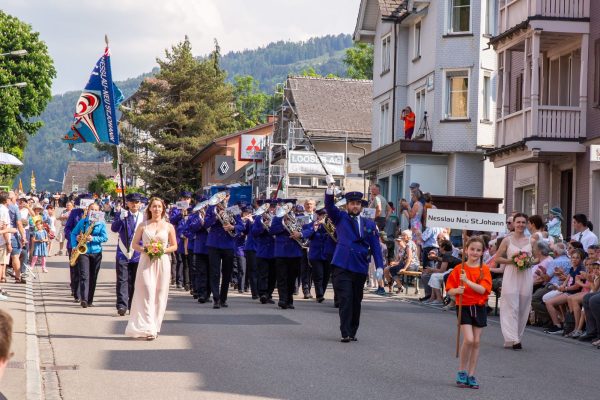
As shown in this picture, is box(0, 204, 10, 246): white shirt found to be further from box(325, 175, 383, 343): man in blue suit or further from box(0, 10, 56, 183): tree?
box(0, 10, 56, 183): tree

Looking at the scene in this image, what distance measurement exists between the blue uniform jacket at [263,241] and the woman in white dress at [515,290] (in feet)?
24.6

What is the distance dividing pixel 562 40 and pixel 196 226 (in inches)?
528

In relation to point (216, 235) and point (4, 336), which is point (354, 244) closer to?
point (216, 235)

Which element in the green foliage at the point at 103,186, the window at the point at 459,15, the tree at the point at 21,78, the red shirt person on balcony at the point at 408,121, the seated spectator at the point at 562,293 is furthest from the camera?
the green foliage at the point at 103,186

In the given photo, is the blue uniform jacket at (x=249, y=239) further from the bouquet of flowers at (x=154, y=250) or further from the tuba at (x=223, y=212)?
the bouquet of flowers at (x=154, y=250)

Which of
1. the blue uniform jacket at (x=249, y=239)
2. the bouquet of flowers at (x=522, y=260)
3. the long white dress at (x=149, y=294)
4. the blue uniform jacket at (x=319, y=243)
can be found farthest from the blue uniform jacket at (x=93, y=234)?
the bouquet of flowers at (x=522, y=260)

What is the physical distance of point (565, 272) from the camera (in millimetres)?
A: 18797

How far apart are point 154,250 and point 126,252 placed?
10.2 feet

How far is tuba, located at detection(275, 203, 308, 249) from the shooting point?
72.7 feet

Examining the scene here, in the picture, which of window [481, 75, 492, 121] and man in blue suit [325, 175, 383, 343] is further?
window [481, 75, 492, 121]

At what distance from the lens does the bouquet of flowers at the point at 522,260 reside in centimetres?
1576

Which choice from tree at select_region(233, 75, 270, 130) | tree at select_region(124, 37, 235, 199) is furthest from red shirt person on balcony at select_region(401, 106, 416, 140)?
tree at select_region(233, 75, 270, 130)

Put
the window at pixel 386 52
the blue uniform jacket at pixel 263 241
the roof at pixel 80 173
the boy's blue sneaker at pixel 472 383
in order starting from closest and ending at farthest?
the boy's blue sneaker at pixel 472 383 → the blue uniform jacket at pixel 263 241 → the window at pixel 386 52 → the roof at pixel 80 173

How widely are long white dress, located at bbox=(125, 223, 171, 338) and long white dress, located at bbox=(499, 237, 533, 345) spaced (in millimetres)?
4445
